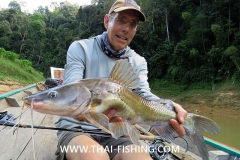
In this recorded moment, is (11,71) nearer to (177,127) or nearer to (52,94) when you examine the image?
(177,127)

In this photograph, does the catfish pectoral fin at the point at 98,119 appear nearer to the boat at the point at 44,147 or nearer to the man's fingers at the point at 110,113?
the man's fingers at the point at 110,113

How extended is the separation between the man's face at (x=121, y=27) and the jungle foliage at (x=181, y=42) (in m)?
18.7

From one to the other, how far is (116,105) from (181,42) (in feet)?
78.1

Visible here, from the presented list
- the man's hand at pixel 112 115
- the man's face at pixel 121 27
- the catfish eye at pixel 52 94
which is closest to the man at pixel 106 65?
the man's face at pixel 121 27

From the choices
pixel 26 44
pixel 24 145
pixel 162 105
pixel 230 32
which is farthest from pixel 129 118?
pixel 26 44

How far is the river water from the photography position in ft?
31.2

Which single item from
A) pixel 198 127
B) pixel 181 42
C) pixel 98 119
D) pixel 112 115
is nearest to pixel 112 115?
pixel 112 115

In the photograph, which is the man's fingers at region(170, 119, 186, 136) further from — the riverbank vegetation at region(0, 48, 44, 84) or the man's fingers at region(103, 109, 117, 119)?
the riverbank vegetation at region(0, 48, 44, 84)

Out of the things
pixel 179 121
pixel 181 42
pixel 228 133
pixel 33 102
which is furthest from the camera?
pixel 181 42

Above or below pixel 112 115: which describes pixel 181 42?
below

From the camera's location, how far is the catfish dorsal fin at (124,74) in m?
1.45

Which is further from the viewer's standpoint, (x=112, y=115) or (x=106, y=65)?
(x=106, y=65)

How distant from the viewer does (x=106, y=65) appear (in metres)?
2.11

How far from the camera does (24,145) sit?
2.55 meters
